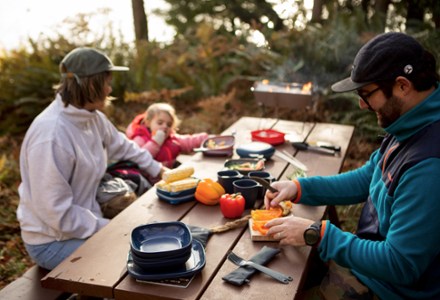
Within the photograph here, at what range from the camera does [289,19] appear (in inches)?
321

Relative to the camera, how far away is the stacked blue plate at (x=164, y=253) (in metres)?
1.91

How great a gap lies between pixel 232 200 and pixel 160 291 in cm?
71

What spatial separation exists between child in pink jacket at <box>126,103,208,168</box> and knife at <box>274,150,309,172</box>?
1217mm

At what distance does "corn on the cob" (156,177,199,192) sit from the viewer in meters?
2.67

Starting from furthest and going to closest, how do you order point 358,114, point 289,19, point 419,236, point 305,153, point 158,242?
1. point 289,19
2. point 358,114
3. point 305,153
4. point 158,242
5. point 419,236

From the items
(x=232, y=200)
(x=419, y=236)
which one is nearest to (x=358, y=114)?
(x=232, y=200)

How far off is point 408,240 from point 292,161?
61.3 inches

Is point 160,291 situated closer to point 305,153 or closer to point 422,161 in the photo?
point 422,161

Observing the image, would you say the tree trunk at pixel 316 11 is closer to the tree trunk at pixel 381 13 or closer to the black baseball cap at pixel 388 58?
the tree trunk at pixel 381 13

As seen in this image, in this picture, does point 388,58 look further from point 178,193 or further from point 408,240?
point 178,193

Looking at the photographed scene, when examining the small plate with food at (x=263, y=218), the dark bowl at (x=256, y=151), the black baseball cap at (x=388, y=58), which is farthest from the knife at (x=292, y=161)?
the black baseball cap at (x=388, y=58)

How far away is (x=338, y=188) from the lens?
2637mm

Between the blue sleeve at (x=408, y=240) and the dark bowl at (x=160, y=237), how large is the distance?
669 millimetres

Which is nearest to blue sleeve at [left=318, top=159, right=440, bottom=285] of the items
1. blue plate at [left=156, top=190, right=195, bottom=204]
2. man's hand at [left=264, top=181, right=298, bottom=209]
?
man's hand at [left=264, top=181, right=298, bottom=209]
